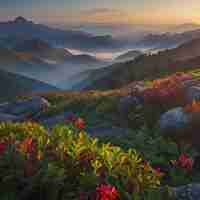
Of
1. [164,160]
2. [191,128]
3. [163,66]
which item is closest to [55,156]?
[164,160]

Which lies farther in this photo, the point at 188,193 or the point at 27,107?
the point at 27,107

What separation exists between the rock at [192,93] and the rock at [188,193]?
8.19 m

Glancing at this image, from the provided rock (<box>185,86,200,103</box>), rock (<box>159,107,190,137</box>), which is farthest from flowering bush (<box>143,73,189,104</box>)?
rock (<box>159,107,190,137</box>)

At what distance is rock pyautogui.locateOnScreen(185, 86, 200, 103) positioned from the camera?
14.5m

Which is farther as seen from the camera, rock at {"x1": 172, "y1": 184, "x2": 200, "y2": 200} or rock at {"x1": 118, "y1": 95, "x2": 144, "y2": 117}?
rock at {"x1": 118, "y1": 95, "x2": 144, "y2": 117}

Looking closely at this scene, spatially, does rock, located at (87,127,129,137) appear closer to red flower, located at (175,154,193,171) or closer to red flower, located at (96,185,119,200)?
red flower, located at (175,154,193,171)

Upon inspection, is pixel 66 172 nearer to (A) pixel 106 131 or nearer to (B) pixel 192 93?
(A) pixel 106 131

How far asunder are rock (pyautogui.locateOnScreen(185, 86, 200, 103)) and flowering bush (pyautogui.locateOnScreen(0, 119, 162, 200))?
8.11 m

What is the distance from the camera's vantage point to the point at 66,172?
Result: 20.6 feet

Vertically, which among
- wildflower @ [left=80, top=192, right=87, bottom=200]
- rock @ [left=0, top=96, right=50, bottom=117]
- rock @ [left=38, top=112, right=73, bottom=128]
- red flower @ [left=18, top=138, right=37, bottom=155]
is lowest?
rock @ [left=0, top=96, right=50, bottom=117]

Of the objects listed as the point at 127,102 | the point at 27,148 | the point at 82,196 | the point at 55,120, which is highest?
the point at 27,148

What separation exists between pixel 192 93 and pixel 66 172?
962cm

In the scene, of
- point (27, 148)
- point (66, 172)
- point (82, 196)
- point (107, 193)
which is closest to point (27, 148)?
point (27, 148)

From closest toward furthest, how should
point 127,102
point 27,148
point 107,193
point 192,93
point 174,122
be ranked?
point 107,193, point 27,148, point 174,122, point 192,93, point 127,102
